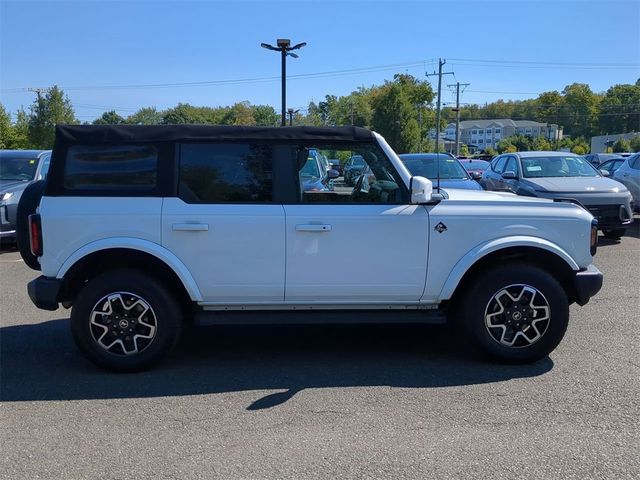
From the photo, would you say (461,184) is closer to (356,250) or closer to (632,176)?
(632,176)

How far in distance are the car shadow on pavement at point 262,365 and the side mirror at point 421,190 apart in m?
1.40

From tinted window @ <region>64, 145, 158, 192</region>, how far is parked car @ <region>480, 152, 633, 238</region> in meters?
7.66

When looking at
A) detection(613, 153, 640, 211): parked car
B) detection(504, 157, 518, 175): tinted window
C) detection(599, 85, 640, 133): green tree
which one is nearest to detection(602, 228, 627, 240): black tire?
detection(613, 153, 640, 211): parked car

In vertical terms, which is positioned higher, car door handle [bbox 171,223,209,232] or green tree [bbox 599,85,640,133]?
green tree [bbox 599,85,640,133]

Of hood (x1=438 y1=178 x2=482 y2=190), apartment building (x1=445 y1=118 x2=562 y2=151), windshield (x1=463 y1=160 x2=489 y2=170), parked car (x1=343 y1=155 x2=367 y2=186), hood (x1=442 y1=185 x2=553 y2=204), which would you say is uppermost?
apartment building (x1=445 y1=118 x2=562 y2=151)

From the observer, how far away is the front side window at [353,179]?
15.7ft

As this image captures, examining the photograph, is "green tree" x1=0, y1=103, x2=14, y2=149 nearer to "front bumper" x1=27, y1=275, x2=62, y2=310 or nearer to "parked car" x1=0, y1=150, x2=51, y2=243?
"parked car" x1=0, y1=150, x2=51, y2=243

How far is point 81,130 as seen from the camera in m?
4.68

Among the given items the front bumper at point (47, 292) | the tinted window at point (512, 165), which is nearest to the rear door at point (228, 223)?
the front bumper at point (47, 292)

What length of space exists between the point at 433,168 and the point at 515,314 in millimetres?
7013

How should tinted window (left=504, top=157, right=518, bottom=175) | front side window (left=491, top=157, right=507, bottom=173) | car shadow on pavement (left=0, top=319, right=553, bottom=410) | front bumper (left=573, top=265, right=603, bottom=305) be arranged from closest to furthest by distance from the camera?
car shadow on pavement (left=0, top=319, right=553, bottom=410) < front bumper (left=573, top=265, right=603, bottom=305) < tinted window (left=504, top=157, right=518, bottom=175) < front side window (left=491, top=157, right=507, bottom=173)

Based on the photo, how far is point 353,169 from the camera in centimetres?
515

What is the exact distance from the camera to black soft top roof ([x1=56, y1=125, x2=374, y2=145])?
4691 millimetres

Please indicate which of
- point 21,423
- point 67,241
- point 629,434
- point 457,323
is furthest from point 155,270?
point 629,434
